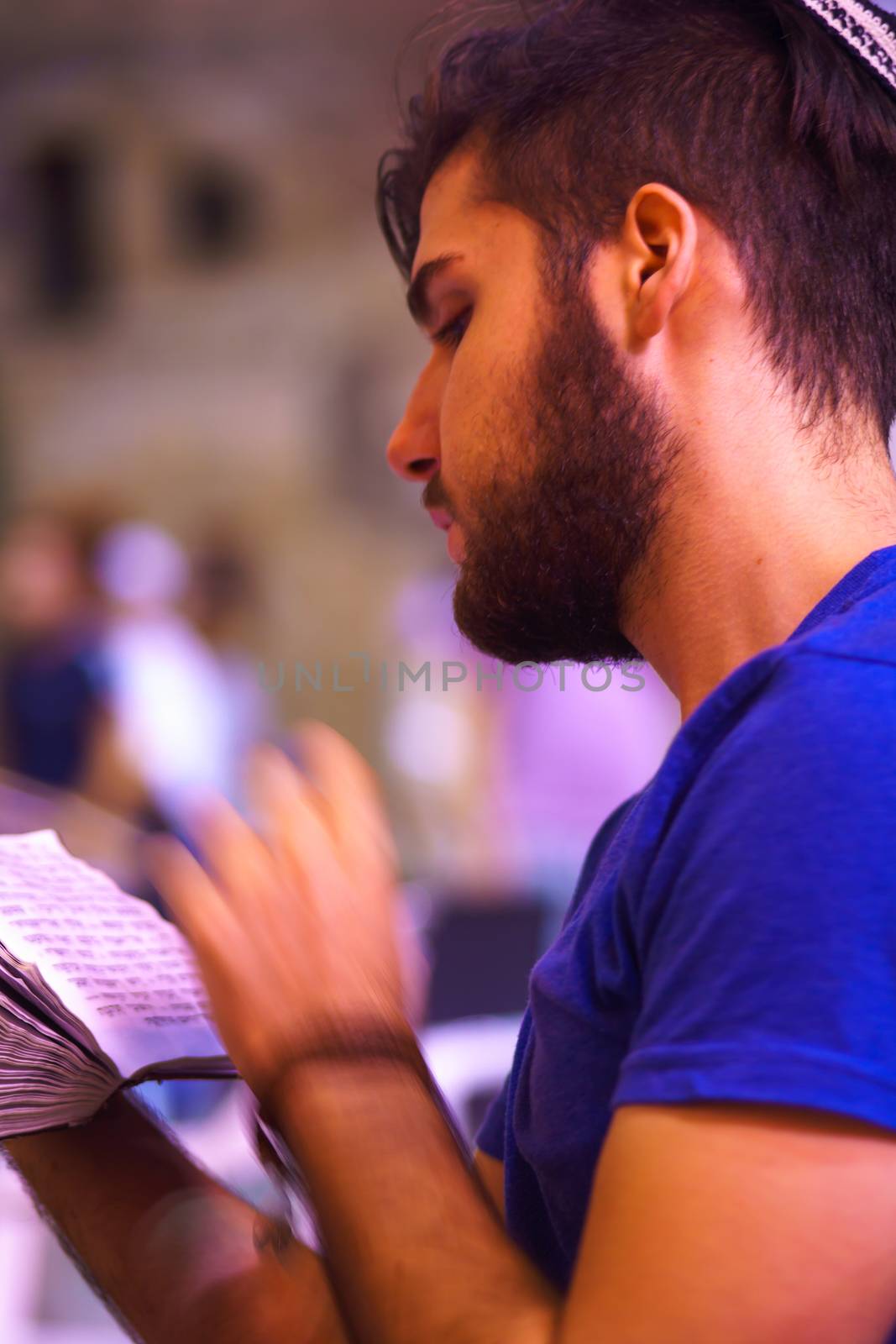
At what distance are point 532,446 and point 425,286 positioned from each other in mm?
168

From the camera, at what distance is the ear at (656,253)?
70 cm

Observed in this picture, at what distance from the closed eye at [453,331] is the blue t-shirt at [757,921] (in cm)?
36

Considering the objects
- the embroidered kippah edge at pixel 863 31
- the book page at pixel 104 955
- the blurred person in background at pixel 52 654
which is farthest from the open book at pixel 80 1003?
the blurred person in background at pixel 52 654

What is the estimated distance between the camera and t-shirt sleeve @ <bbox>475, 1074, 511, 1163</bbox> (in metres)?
0.83

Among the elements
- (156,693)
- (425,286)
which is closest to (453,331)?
(425,286)

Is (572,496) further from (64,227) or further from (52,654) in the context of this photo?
(64,227)

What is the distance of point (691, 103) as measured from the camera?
2.48ft

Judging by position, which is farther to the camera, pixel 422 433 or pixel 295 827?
pixel 422 433

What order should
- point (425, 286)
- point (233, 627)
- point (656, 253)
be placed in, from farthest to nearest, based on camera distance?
point (233, 627) < point (425, 286) < point (656, 253)

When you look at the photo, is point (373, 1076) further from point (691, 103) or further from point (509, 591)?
point (691, 103)

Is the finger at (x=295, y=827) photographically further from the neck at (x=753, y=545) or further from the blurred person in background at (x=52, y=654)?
the blurred person in background at (x=52, y=654)

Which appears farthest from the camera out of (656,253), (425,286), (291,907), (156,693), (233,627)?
(233,627)

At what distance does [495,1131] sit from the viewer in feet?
2.77

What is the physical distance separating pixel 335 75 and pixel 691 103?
550 centimetres
